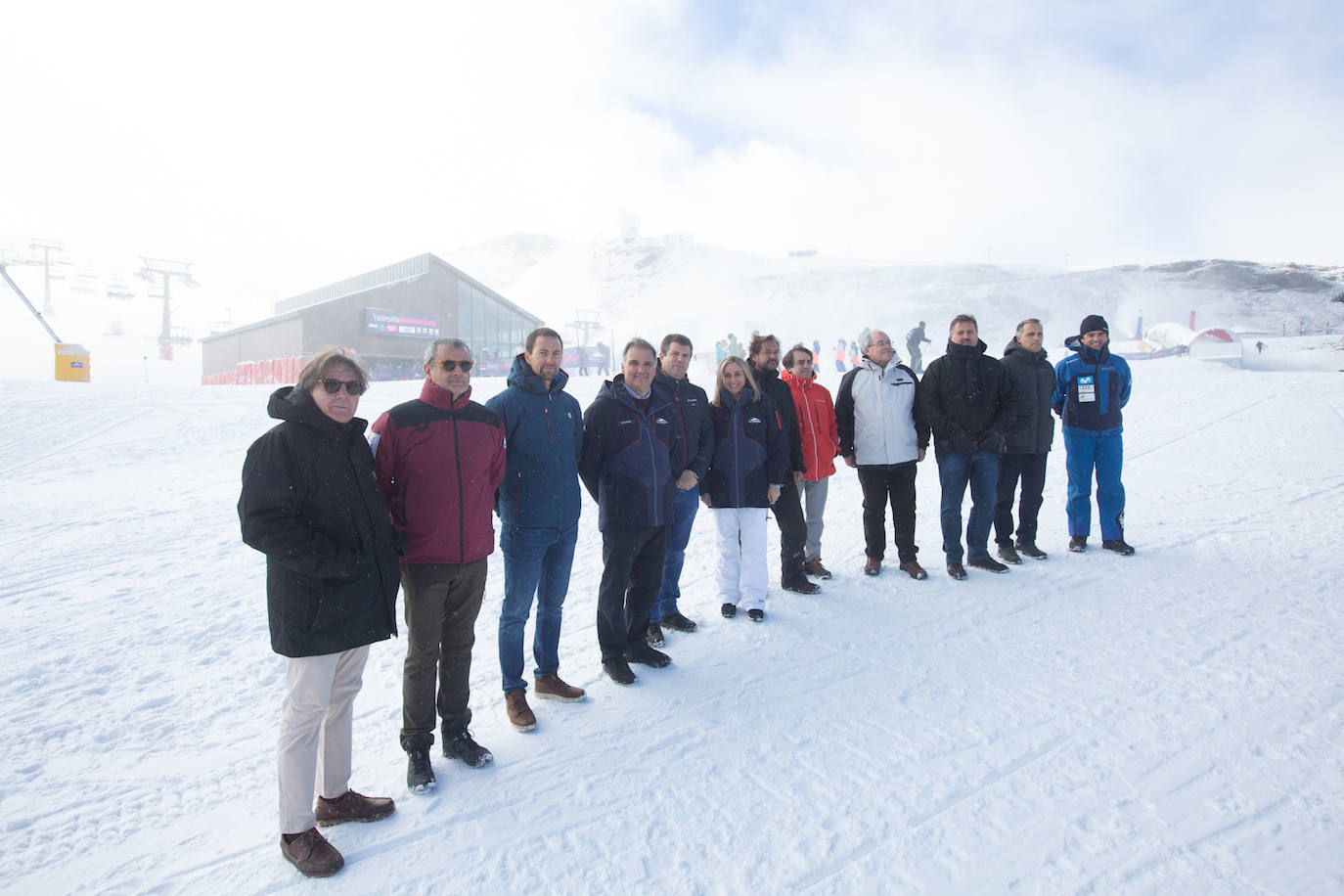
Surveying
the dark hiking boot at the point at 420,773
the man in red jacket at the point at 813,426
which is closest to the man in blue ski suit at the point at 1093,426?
the man in red jacket at the point at 813,426

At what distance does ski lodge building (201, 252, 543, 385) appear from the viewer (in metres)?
28.5

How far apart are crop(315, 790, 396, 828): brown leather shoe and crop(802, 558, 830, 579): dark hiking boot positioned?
324 centimetres

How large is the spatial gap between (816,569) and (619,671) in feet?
6.75

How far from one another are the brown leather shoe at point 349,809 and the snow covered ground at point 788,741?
88 mm

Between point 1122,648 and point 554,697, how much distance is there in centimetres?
292

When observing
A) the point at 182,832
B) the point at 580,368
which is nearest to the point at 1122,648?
the point at 182,832

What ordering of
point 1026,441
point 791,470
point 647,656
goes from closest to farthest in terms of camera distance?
point 647,656 → point 791,470 → point 1026,441

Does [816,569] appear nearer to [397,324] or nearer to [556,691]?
[556,691]

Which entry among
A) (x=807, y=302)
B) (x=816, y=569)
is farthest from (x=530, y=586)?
(x=807, y=302)

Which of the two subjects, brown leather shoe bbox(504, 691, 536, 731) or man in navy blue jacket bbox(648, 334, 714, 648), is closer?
brown leather shoe bbox(504, 691, 536, 731)

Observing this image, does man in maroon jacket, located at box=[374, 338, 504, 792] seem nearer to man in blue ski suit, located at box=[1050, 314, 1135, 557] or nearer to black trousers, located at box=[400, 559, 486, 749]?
black trousers, located at box=[400, 559, 486, 749]

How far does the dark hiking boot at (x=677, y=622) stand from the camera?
158 inches

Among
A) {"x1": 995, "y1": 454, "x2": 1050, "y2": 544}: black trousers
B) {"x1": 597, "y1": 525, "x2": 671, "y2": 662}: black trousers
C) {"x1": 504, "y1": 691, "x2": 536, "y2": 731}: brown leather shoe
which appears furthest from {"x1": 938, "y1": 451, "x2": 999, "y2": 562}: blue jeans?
{"x1": 504, "y1": 691, "x2": 536, "y2": 731}: brown leather shoe

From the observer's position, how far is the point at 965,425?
481cm
